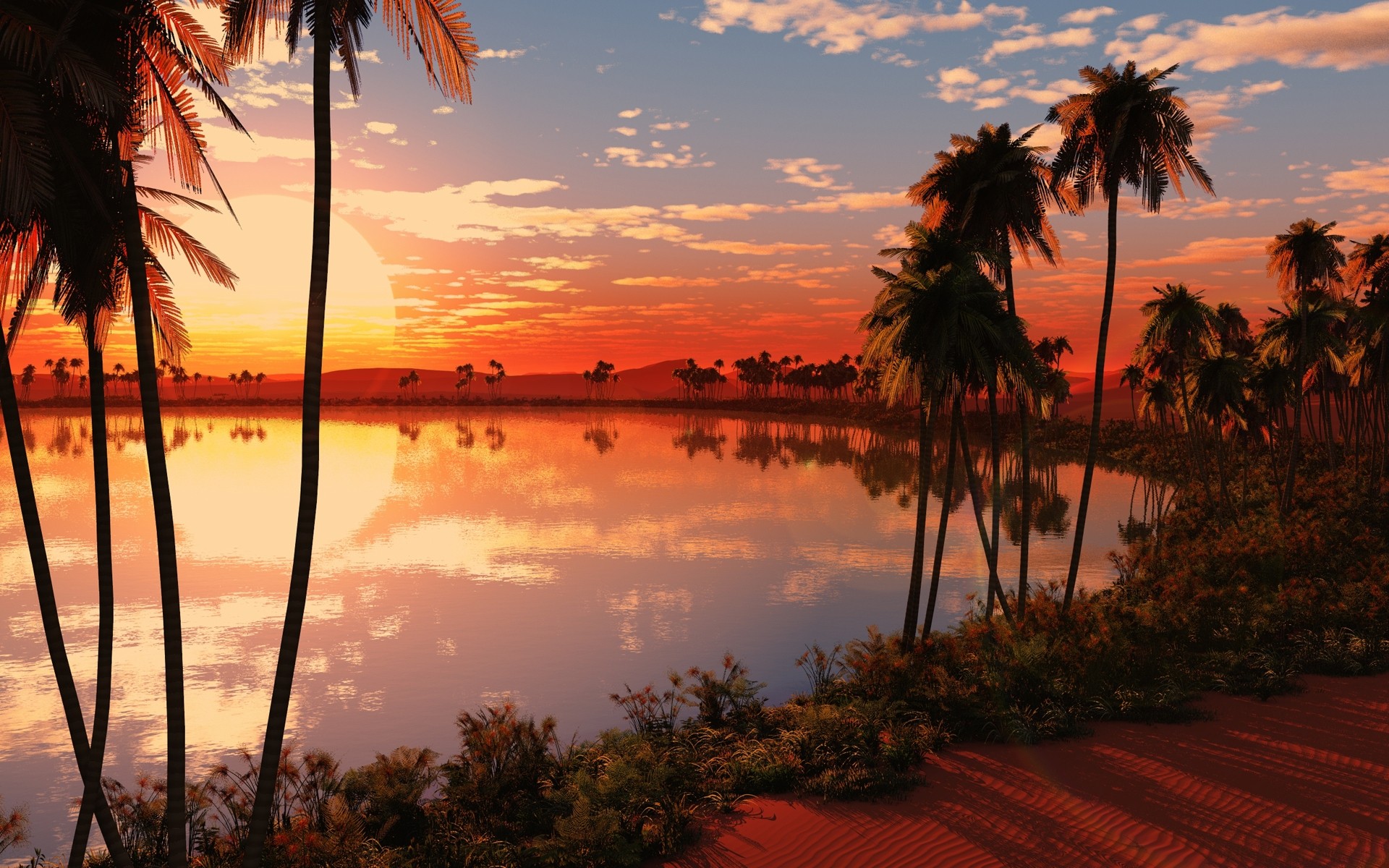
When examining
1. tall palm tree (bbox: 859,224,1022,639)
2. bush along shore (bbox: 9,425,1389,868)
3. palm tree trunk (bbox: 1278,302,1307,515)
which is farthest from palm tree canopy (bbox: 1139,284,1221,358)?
tall palm tree (bbox: 859,224,1022,639)

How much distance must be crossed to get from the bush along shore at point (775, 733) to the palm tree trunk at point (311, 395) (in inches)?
111

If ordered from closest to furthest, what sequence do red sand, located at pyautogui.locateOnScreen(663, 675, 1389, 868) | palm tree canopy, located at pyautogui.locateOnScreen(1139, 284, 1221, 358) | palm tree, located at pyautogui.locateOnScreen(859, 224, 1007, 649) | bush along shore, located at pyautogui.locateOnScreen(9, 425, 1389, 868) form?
red sand, located at pyautogui.locateOnScreen(663, 675, 1389, 868) → bush along shore, located at pyautogui.locateOnScreen(9, 425, 1389, 868) → palm tree, located at pyautogui.locateOnScreen(859, 224, 1007, 649) → palm tree canopy, located at pyautogui.locateOnScreen(1139, 284, 1221, 358)

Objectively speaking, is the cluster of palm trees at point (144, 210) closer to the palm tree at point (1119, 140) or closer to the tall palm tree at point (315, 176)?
the tall palm tree at point (315, 176)

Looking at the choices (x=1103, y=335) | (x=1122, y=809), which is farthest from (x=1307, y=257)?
(x=1122, y=809)

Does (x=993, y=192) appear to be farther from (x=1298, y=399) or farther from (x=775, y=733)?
(x=1298, y=399)

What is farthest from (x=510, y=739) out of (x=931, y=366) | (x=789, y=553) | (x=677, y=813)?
(x=789, y=553)

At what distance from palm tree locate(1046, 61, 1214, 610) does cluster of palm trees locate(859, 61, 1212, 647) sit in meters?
0.03

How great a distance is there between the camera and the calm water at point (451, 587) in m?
23.5

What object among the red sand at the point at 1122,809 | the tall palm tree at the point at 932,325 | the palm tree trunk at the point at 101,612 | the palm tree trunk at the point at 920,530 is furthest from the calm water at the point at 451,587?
the tall palm tree at the point at 932,325

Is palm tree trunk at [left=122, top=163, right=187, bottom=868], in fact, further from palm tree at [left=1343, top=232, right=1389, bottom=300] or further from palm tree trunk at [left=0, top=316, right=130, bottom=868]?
palm tree at [left=1343, top=232, right=1389, bottom=300]

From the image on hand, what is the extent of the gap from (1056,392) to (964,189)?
10705 centimetres

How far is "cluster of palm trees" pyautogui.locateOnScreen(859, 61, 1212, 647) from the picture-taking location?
22.5 meters

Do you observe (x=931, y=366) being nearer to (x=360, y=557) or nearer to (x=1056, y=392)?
(x=360, y=557)

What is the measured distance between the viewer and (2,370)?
11.0 metres
